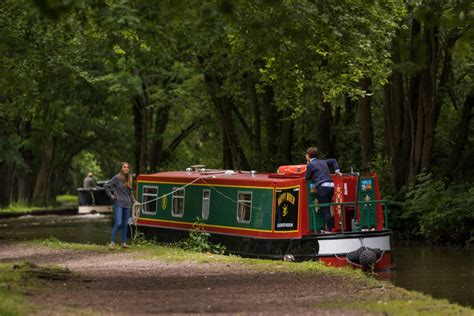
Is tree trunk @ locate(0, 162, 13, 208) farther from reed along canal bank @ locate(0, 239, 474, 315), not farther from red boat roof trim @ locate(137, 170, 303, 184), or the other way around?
reed along canal bank @ locate(0, 239, 474, 315)

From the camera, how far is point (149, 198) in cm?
2534

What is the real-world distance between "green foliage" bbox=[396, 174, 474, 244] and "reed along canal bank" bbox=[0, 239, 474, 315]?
31.8ft

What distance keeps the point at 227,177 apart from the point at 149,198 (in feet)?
12.5

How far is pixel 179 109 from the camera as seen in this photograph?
1677 inches

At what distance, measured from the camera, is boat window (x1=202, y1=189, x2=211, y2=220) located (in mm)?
22516

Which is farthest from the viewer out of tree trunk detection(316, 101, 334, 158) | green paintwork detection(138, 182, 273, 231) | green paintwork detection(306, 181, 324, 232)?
tree trunk detection(316, 101, 334, 158)

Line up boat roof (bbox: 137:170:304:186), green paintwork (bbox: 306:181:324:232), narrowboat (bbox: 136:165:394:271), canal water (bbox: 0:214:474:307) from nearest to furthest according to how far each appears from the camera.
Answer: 1. canal water (bbox: 0:214:474:307)
2. narrowboat (bbox: 136:165:394:271)
3. green paintwork (bbox: 306:181:324:232)
4. boat roof (bbox: 137:170:304:186)

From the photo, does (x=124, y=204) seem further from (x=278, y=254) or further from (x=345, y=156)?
(x=345, y=156)

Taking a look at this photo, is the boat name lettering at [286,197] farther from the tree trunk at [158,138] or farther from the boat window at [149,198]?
the tree trunk at [158,138]

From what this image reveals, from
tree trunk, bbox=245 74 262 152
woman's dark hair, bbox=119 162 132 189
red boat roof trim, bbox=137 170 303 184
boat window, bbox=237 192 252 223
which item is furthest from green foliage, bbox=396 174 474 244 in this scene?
tree trunk, bbox=245 74 262 152

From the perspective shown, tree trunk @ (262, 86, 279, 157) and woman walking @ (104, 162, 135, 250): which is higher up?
tree trunk @ (262, 86, 279, 157)

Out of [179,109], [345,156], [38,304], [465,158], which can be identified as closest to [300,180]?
[38,304]

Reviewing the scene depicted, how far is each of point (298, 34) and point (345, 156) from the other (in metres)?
24.0

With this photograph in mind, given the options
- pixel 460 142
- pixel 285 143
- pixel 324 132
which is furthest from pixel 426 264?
pixel 285 143
